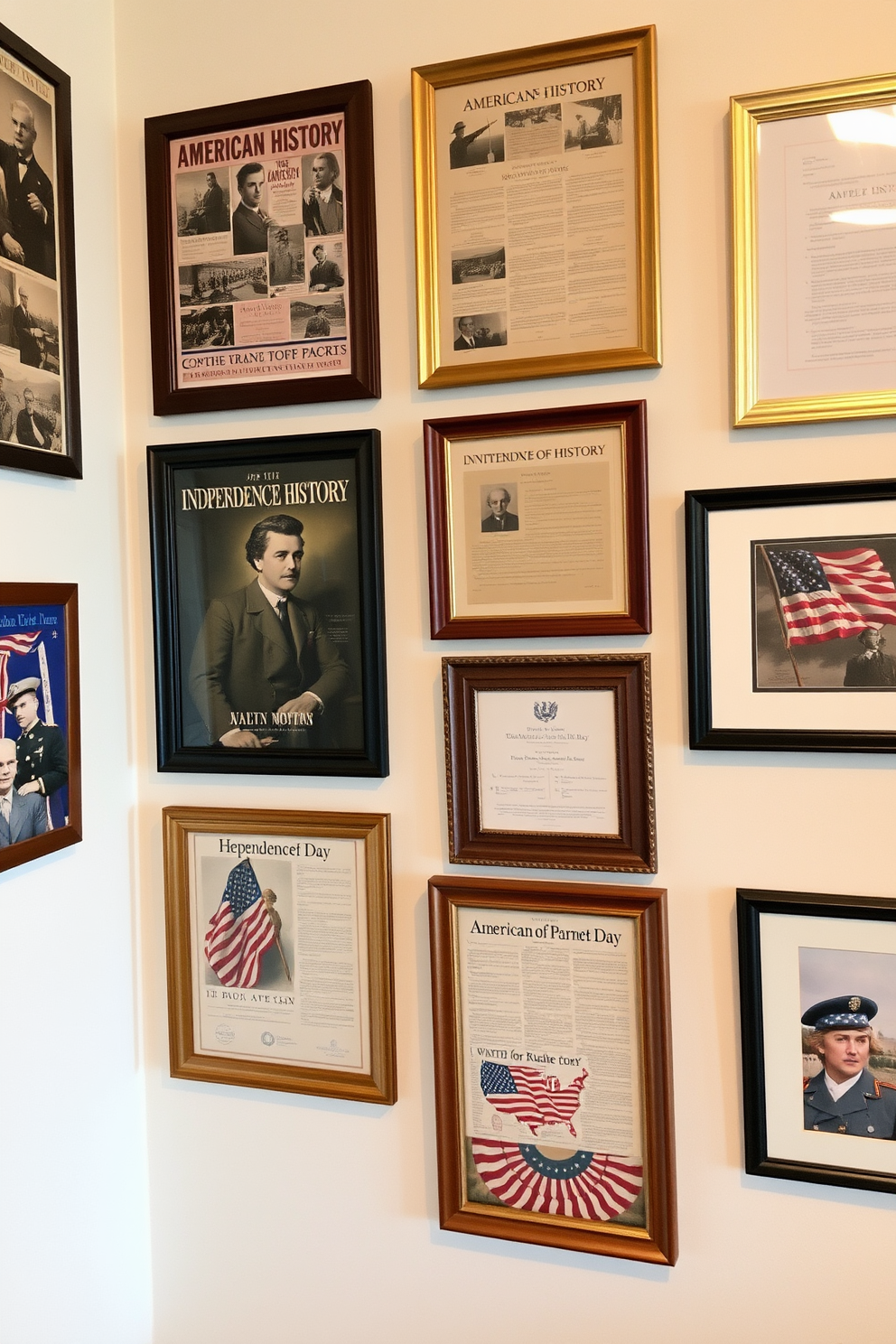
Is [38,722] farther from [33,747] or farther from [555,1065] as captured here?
[555,1065]

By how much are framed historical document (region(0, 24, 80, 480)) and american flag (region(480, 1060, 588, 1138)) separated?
2.89 ft

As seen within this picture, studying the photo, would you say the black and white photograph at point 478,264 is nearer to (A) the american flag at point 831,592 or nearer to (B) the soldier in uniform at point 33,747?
(A) the american flag at point 831,592

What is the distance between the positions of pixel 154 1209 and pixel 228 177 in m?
1.36

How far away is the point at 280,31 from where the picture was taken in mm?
1151

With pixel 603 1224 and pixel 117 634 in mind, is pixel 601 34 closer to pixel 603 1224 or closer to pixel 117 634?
pixel 117 634

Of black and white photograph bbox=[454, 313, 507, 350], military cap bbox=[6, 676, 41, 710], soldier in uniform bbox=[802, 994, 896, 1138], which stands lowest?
soldier in uniform bbox=[802, 994, 896, 1138]

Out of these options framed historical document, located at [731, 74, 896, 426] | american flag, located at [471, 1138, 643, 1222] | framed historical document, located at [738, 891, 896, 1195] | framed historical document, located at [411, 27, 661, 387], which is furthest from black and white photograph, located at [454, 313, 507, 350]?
american flag, located at [471, 1138, 643, 1222]

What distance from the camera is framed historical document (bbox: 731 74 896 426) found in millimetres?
975

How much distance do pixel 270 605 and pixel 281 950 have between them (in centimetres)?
44

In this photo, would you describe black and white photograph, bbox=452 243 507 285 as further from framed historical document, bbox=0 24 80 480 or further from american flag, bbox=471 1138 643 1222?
american flag, bbox=471 1138 643 1222

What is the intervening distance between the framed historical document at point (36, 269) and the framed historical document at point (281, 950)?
0.49 metres

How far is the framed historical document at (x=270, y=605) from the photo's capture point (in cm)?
114

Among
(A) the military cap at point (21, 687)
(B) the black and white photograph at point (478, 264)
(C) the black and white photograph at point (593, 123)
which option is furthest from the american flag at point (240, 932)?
(C) the black and white photograph at point (593, 123)

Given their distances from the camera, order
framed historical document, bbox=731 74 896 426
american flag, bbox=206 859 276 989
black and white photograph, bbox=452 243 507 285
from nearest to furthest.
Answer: framed historical document, bbox=731 74 896 426
black and white photograph, bbox=452 243 507 285
american flag, bbox=206 859 276 989
